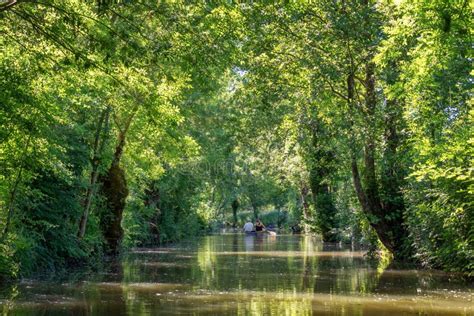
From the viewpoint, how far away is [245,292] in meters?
13.3

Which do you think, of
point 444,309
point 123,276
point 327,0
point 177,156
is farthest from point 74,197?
point 444,309

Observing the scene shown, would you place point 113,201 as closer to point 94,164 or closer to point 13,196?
point 94,164

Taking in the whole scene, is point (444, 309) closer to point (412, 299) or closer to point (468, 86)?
point (412, 299)

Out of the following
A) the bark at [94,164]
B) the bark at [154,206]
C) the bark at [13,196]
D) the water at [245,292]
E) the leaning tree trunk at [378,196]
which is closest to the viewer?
the water at [245,292]

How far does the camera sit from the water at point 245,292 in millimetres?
10922

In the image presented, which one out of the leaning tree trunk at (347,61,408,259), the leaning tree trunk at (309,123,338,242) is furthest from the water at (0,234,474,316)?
the leaning tree trunk at (309,123,338,242)

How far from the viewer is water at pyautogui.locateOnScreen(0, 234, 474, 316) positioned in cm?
1092

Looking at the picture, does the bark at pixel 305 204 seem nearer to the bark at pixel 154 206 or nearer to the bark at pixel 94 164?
the bark at pixel 154 206

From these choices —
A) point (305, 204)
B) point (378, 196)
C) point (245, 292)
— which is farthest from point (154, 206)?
point (245, 292)

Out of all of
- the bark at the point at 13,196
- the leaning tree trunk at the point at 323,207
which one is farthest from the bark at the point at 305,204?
the bark at the point at 13,196

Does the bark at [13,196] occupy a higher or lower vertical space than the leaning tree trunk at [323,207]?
lower

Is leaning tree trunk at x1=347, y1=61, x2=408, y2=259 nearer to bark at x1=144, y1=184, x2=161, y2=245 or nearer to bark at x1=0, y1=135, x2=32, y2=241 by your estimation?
bark at x1=0, y1=135, x2=32, y2=241

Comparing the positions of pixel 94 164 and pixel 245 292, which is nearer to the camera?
pixel 245 292

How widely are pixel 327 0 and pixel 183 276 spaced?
1017 cm
